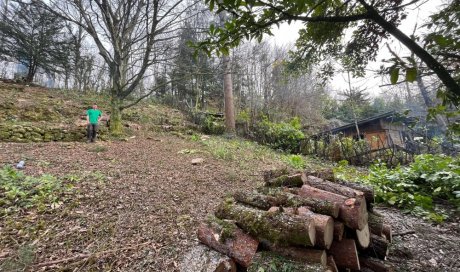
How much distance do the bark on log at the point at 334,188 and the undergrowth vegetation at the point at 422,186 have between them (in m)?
1.37

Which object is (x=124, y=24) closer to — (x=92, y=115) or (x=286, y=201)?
(x=92, y=115)

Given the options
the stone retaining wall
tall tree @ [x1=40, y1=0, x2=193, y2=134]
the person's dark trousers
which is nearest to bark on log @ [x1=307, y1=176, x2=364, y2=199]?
tall tree @ [x1=40, y1=0, x2=193, y2=134]

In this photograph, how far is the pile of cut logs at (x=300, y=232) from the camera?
67.9 inches

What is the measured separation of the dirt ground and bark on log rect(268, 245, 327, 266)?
37.0 inches

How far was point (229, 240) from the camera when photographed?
190 cm

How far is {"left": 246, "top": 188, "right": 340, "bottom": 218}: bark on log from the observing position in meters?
1.92

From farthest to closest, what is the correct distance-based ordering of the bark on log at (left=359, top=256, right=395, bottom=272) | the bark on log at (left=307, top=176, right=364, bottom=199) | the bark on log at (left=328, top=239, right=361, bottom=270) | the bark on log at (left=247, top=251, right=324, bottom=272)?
the bark on log at (left=307, top=176, right=364, bottom=199), the bark on log at (left=359, top=256, right=395, bottom=272), the bark on log at (left=328, top=239, right=361, bottom=270), the bark on log at (left=247, top=251, right=324, bottom=272)

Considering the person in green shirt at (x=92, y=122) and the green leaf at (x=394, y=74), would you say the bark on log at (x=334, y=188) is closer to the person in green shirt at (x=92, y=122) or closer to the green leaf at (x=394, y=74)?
the green leaf at (x=394, y=74)

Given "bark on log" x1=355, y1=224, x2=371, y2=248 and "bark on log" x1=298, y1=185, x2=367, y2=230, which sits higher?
"bark on log" x1=298, y1=185, x2=367, y2=230

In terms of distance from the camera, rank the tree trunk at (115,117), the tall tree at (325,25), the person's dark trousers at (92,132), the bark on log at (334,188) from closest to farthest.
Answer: the tall tree at (325,25) < the bark on log at (334,188) < the person's dark trousers at (92,132) < the tree trunk at (115,117)

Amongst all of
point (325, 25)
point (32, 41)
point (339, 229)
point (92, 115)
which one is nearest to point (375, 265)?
point (339, 229)

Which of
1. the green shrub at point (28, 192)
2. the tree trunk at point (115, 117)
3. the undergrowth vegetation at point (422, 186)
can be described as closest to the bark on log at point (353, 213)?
the undergrowth vegetation at point (422, 186)

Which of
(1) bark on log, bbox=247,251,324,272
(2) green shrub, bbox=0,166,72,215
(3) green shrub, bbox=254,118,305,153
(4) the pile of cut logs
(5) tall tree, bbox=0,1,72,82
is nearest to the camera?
(1) bark on log, bbox=247,251,324,272

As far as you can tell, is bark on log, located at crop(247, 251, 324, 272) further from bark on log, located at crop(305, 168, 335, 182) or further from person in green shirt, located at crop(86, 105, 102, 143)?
person in green shirt, located at crop(86, 105, 102, 143)
